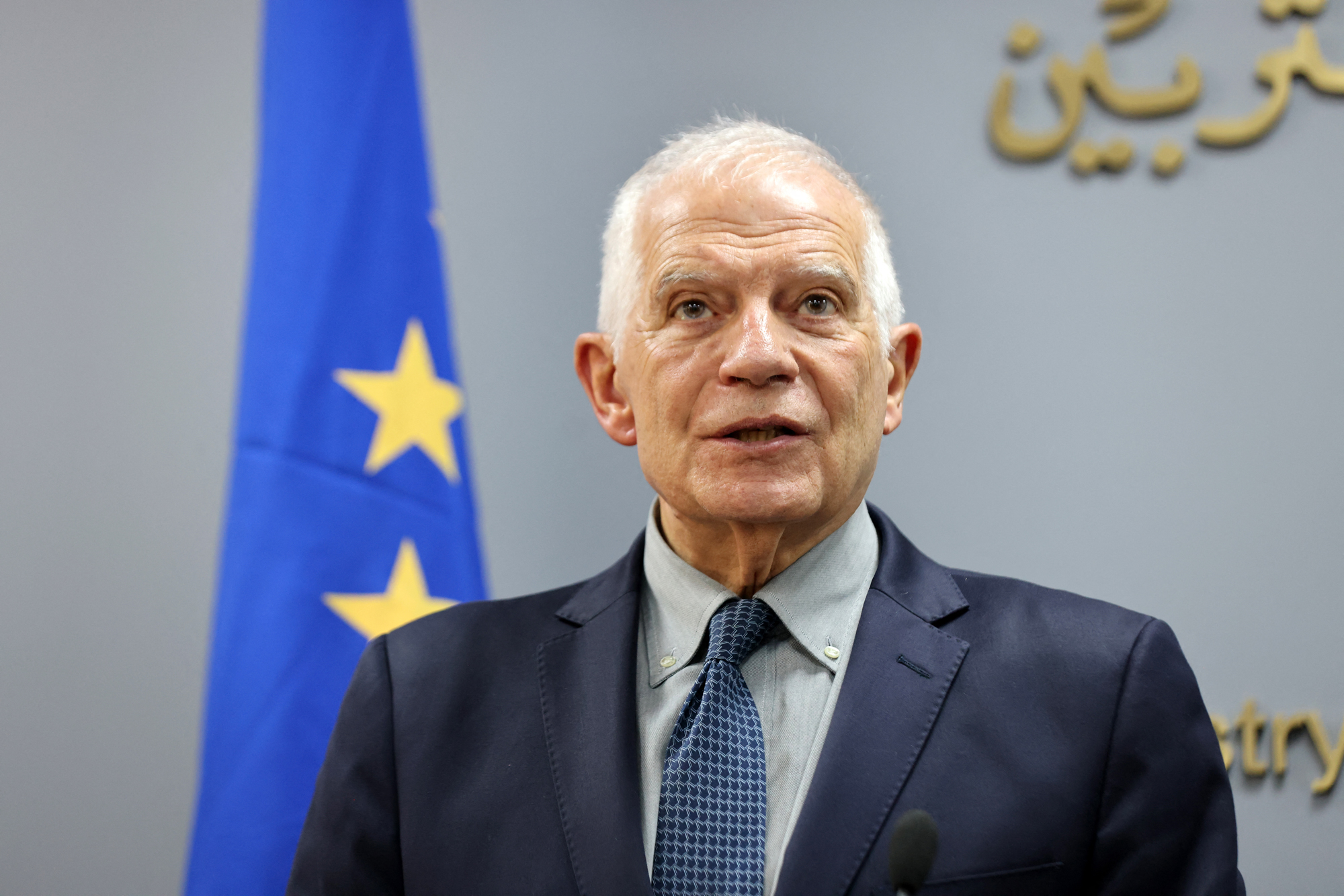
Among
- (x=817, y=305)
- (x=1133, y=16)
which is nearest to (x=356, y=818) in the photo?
(x=817, y=305)

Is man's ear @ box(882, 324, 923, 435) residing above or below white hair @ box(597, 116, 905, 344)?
below

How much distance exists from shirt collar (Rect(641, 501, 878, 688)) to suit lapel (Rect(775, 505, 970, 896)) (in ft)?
0.09

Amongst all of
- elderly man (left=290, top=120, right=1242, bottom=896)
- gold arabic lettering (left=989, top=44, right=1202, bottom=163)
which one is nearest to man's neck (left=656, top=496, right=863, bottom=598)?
elderly man (left=290, top=120, right=1242, bottom=896)

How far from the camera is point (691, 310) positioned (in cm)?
129

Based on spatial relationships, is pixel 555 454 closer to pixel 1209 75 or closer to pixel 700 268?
pixel 700 268

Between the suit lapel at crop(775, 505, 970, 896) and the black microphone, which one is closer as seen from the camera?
the black microphone

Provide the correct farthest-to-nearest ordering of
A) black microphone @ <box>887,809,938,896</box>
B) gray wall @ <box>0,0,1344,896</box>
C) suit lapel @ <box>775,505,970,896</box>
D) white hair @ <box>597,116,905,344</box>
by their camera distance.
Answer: gray wall @ <box>0,0,1344,896</box>
white hair @ <box>597,116,905,344</box>
suit lapel @ <box>775,505,970,896</box>
black microphone @ <box>887,809,938,896</box>

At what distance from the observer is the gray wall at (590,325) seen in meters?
1.81

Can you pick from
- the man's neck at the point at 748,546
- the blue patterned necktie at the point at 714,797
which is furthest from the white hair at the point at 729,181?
the blue patterned necktie at the point at 714,797

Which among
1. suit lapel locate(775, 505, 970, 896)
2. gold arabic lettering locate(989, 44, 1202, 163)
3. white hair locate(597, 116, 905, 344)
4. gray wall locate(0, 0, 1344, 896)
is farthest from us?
gold arabic lettering locate(989, 44, 1202, 163)

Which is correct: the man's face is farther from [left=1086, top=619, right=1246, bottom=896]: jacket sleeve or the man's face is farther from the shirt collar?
[left=1086, top=619, right=1246, bottom=896]: jacket sleeve

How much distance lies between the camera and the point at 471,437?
6.95 ft

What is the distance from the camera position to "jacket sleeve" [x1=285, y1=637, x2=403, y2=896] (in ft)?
4.01

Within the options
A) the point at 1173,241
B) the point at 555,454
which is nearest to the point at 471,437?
the point at 555,454
